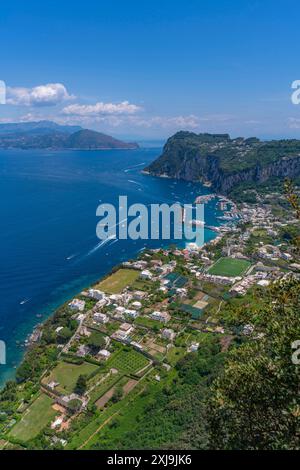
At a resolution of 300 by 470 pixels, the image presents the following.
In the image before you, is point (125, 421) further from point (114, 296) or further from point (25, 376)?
point (114, 296)

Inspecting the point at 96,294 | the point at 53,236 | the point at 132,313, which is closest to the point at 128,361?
the point at 132,313

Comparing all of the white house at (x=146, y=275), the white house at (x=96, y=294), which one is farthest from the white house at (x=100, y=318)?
the white house at (x=146, y=275)

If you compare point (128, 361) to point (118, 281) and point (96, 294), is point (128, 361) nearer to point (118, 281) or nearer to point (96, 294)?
point (96, 294)

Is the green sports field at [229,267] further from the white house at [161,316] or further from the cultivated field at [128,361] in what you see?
the cultivated field at [128,361]

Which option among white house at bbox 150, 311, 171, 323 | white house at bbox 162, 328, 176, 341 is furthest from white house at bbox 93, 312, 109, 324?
white house at bbox 162, 328, 176, 341

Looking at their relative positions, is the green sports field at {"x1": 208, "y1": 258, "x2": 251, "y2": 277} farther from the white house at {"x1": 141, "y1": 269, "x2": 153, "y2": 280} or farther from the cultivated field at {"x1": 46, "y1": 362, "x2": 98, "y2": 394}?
the cultivated field at {"x1": 46, "y1": 362, "x2": 98, "y2": 394}

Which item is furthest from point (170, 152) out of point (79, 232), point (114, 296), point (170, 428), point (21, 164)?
point (170, 428)
